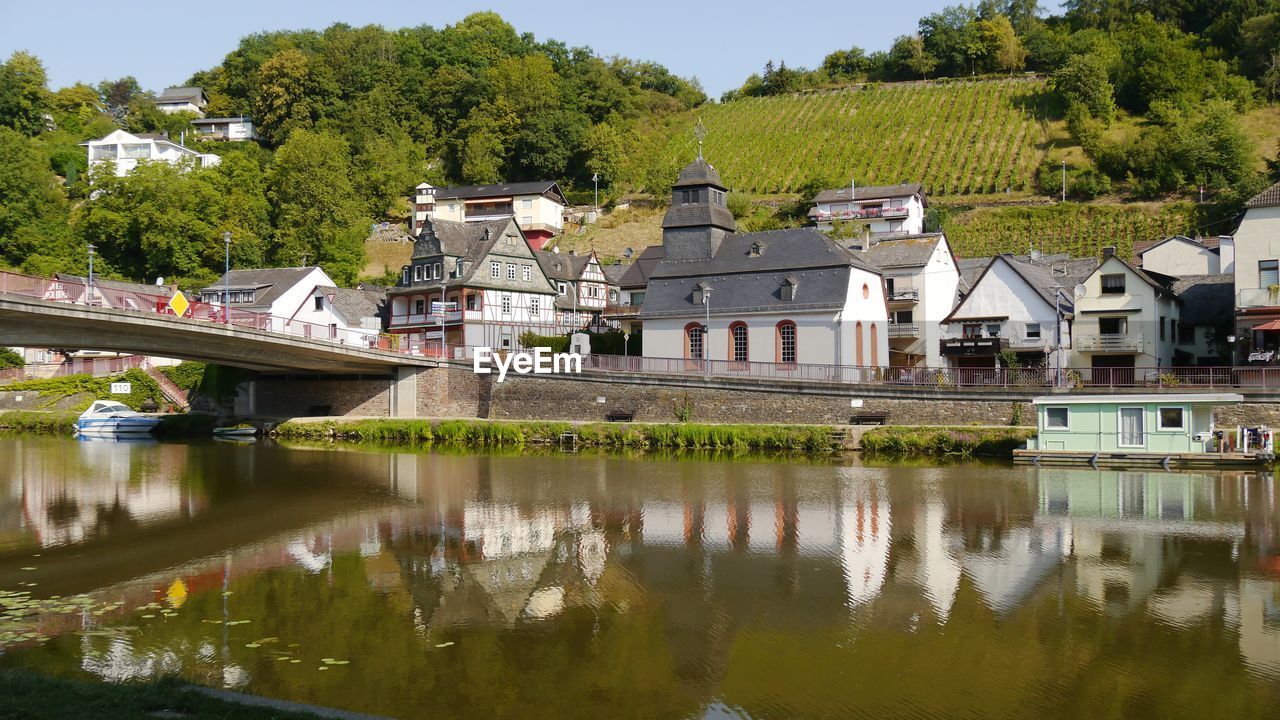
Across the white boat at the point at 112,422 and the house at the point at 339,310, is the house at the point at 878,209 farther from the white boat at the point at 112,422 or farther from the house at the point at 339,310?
the white boat at the point at 112,422

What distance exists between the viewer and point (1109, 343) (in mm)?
41062

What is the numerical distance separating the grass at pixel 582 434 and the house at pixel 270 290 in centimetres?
1332

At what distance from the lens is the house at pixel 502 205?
87875 mm

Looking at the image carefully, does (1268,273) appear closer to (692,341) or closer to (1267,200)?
(1267,200)

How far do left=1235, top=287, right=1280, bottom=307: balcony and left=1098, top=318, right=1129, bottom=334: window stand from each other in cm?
444

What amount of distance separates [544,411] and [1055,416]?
22521mm

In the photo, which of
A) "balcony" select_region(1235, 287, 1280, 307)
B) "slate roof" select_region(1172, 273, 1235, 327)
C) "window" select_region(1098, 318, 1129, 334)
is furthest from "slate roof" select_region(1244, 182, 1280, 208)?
"slate roof" select_region(1172, 273, 1235, 327)

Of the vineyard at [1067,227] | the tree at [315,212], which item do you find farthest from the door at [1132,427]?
the tree at [315,212]

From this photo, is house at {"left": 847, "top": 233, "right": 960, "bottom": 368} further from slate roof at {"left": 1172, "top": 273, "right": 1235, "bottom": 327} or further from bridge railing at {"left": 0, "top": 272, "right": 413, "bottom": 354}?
bridge railing at {"left": 0, "top": 272, "right": 413, "bottom": 354}

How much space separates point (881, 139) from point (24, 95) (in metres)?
95.0

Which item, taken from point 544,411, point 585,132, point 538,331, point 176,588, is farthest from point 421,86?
point 176,588

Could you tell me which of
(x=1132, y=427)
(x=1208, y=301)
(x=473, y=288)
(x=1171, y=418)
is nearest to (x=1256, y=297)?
(x=1208, y=301)

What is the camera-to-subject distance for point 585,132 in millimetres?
102812

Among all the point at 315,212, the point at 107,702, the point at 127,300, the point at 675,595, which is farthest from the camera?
the point at 315,212
